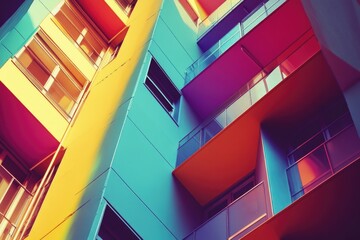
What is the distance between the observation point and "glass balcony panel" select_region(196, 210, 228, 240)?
1035 cm

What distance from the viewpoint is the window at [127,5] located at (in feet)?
66.1

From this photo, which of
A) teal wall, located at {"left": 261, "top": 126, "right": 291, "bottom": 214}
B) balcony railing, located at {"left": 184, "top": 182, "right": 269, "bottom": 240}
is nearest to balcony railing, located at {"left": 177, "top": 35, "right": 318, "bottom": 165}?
teal wall, located at {"left": 261, "top": 126, "right": 291, "bottom": 214}

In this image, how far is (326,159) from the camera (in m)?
10.2

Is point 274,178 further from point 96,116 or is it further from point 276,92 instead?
point 96,116

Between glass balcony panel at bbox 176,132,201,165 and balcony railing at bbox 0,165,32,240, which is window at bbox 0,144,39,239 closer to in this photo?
balcony railing at bbox 0,165,32,240

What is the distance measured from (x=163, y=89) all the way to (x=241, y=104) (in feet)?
Result: 9.45

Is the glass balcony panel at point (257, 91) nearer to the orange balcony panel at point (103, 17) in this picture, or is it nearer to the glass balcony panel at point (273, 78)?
the glass balcony panel at point (273, 78)

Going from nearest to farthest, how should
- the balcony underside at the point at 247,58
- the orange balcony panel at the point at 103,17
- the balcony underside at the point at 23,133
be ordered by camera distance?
the balcony underside at the point at 23,133 → the balcony underside at the point at 247,58 → the orange balcony panel at the point at 103,17

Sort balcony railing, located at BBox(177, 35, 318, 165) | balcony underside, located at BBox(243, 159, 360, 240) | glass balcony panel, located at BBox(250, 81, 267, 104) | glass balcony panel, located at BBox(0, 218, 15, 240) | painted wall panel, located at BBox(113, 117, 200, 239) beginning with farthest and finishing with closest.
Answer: balcony railing, located at BBox(177, 35, 318, 165)
glass balcony panel, located at BBox(250, 81, 267, 104)
painted wall panel, located at BBox(113, 117, 200, 239)
glass balcony panel, located at BBox(0, 218, 15, 240)
balcony underside, located at BBox(243, 159, 360, 240)

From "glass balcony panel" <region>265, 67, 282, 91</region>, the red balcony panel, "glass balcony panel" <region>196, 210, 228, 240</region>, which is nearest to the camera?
"glass balcony panel" <region>196, 210, 228, 240</region>

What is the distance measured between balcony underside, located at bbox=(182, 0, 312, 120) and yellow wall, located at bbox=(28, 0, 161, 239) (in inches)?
92.0

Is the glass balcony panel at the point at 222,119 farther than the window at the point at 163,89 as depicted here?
No

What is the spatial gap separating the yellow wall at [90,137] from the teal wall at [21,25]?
2.64 meters

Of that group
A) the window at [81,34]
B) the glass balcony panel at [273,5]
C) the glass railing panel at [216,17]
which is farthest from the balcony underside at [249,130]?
the glass railing panel at [216,17]
